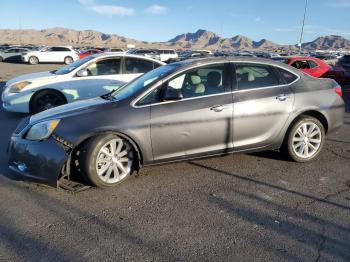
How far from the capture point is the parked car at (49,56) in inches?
1338

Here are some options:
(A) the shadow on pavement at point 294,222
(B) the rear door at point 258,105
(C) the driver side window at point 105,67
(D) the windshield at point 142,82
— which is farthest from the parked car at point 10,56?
(A) the shadow on pavement at point 294,222

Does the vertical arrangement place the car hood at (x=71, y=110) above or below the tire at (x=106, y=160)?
above

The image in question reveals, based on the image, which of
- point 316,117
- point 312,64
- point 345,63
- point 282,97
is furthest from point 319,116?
point 345,63

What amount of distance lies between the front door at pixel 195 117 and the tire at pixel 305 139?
3.34ft

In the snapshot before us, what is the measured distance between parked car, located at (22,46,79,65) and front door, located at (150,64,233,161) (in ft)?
102

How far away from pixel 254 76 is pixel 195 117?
1160 mm

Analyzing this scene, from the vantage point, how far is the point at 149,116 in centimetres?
462

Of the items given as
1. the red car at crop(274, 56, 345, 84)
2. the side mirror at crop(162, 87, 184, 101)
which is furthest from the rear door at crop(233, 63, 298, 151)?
the red car at crop(274, 56, 345, 84)

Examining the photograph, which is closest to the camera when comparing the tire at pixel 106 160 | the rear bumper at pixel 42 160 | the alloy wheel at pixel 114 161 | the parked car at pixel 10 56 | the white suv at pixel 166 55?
the rear bumper at pixel 42 160

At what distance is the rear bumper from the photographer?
426cm

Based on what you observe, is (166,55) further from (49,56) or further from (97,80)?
(97,80)

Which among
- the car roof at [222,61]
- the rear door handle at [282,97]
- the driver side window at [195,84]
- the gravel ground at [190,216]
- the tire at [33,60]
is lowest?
the tire at [33,60]

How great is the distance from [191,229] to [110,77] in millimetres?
6203

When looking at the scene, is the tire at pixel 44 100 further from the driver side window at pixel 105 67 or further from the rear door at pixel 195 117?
the rear door at pixel 195 117
